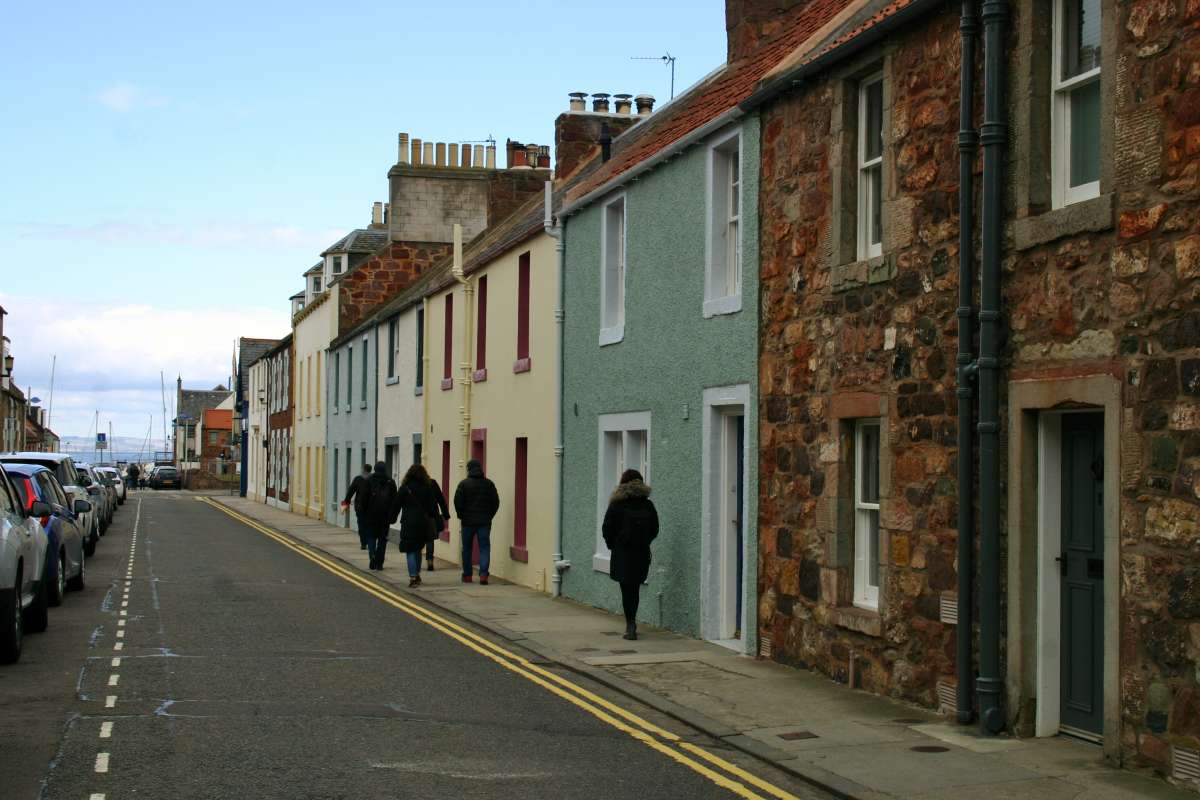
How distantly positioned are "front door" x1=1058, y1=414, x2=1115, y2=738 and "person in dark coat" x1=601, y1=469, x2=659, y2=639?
6.03 meters

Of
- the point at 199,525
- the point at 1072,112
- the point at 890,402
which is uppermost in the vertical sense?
the point at 1072,112

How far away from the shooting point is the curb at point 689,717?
8273 mm

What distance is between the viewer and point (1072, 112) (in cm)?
936

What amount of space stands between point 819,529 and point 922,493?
5.81 ft

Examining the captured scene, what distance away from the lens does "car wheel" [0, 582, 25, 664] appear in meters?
12.4

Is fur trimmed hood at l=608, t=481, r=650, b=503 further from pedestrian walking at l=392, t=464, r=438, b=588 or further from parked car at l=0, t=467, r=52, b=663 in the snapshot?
pedestrian walking at l=392, t=464, r=438, b=588

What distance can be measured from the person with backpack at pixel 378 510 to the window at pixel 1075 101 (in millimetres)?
15651

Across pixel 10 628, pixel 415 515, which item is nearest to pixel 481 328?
pixel 415 515

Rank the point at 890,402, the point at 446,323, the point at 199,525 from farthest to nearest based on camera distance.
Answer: the point at 199,525, the point at 446,323, the point at 890,402

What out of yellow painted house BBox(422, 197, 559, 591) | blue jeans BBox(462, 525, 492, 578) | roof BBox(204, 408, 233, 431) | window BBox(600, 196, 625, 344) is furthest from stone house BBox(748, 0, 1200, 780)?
roof BBox(204, 408, 233, 431)

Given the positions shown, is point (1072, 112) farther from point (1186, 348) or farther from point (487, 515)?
point (487, 515)

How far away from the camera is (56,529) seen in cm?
1734

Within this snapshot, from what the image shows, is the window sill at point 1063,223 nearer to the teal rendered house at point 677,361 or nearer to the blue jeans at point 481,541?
the teal rendered house at point 677,361

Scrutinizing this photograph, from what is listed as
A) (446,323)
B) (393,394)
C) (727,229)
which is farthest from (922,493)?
(393,394)
